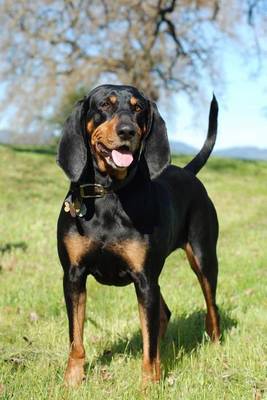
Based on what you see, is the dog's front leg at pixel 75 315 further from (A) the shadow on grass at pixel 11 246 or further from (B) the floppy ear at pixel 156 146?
(A) the shadow on grass at pixel 11 246

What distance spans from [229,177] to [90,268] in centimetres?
1763

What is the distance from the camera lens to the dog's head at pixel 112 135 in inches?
151

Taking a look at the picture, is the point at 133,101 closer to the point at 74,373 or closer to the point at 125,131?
the point at 125,131

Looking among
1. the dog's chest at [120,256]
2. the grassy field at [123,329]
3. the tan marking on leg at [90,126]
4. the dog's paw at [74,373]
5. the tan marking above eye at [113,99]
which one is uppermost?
the tan marking above eye at [113,99]

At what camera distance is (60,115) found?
3791 centimetres

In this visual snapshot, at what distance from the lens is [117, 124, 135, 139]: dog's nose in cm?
372

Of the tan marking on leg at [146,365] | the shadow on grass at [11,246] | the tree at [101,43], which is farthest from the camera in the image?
the tree at [101,43]

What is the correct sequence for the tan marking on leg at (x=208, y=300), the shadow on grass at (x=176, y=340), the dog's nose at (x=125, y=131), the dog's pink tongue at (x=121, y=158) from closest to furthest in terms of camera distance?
the dog's nose at (x=125, y=131) → the dog's pink tongue at (x=121, y=158) → the shadow on grass at (x=176, y=340) → the tan marking on leg at (x=208, y=300)

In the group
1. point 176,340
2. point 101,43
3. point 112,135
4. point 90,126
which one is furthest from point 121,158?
point 101,43

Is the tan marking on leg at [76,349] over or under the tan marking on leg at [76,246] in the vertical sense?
under

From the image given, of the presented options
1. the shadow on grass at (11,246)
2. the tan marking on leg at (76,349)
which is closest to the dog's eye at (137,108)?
the tan marking on leg at (76,349)

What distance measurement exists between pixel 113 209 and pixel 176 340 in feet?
6.05

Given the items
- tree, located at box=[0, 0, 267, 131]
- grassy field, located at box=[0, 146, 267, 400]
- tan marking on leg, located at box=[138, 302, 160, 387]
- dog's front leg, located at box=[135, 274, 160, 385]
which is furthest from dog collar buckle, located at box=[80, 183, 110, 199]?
tree, located at box=[0, 0, 267, 131]

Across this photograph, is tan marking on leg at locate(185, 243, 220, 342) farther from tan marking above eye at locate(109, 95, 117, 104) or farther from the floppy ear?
tan marking above eye at locate(109, 95, 117, 104)
